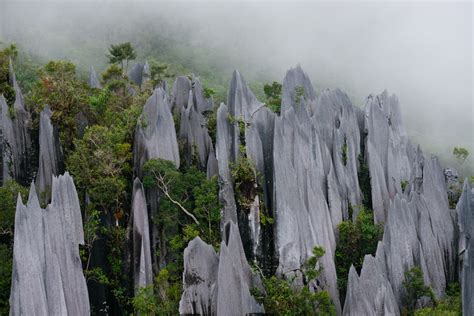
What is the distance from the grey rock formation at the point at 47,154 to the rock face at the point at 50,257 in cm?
485

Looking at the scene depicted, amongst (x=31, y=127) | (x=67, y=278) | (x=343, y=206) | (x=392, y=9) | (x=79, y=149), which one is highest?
(x=392, y=9)

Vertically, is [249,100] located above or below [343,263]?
above

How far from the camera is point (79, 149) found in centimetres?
2838

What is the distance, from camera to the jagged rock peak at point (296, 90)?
113 feet

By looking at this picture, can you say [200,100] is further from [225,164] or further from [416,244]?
[416,244]

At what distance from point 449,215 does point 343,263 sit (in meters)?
5.19

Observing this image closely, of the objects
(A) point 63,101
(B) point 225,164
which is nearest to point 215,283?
(B) point 225,164

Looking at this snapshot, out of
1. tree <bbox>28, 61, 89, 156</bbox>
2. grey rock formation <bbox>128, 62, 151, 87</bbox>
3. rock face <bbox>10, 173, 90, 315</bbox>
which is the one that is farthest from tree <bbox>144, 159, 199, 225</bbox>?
grey rock formation <bbox>128, 62, 151, 87</bbox>

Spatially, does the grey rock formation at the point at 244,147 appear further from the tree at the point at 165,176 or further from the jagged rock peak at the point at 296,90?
the jagged rock peak at the point at 296,90

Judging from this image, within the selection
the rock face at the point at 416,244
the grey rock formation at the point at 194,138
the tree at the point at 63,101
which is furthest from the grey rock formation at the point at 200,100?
the rock face at the point at 416,244

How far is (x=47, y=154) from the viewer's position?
29906 mm

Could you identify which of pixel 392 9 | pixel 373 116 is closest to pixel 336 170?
pixel 373 116

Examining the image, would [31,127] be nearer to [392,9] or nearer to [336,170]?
[336,170]

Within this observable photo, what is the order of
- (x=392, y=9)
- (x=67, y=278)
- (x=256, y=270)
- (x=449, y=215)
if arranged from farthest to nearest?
(x=392, y=9) < (x=449, y=215) < (x=256, y=270) < (x=67, y=278)
